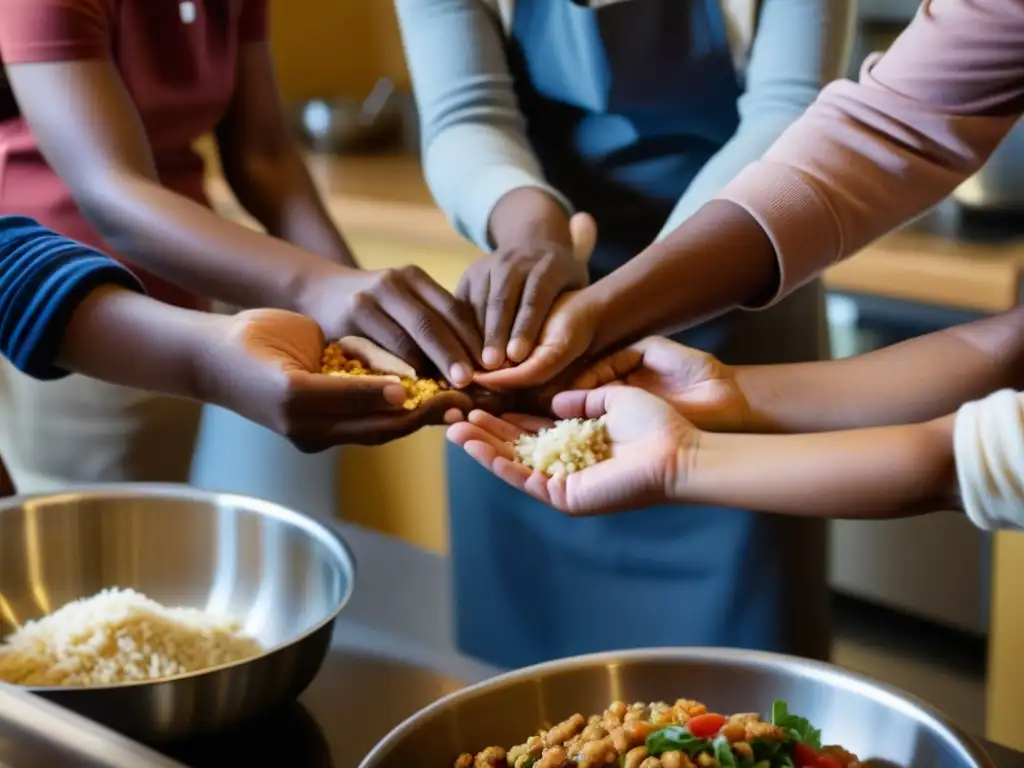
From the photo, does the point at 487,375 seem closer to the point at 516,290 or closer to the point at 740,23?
the point at 516,290

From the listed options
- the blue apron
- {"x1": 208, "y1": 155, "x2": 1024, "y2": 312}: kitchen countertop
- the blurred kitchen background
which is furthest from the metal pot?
the blue apron

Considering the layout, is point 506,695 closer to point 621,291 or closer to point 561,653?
point 621,291

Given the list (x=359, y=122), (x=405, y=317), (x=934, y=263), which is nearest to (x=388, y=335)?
(x=405, y=317)

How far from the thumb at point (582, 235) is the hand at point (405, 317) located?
0.10 m

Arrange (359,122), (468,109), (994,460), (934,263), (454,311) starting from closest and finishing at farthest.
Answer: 1. (994,460)
2. (454,311)
3. (468,109)
4. (934,263)
5. (359,122)

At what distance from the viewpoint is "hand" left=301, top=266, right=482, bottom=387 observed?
0.58 m

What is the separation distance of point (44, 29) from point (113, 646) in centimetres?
29

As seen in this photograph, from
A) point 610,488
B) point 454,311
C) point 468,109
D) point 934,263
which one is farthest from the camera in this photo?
point 934,263

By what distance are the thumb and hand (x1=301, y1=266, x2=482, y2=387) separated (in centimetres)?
10

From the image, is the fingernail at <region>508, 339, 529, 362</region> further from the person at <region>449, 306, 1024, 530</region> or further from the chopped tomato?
the chopped tomato

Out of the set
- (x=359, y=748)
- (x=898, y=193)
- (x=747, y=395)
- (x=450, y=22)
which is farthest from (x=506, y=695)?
(x=450, y=22)

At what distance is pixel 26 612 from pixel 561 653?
0.41m

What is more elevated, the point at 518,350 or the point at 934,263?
the point at 518,350

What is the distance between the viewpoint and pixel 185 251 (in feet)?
2.04
